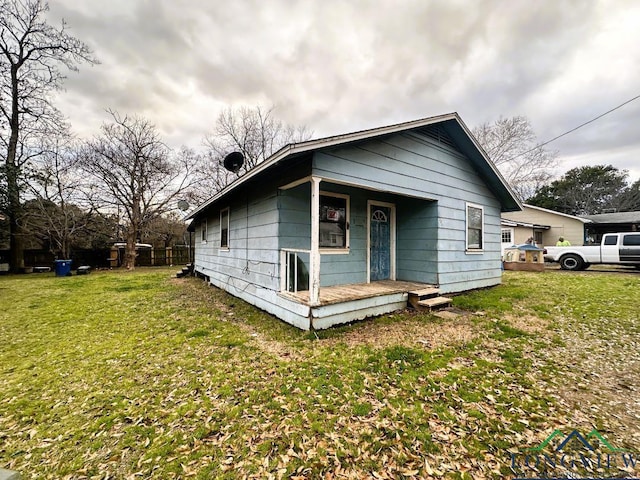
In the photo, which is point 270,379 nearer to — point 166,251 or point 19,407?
point 19,407

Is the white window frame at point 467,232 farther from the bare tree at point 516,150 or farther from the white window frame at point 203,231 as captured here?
the bare tree at point 516,150

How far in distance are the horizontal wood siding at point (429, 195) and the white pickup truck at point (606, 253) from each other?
24.9 feet

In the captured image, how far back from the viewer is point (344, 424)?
2154 millimetres

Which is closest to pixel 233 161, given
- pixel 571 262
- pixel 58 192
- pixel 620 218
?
pixel 58 192

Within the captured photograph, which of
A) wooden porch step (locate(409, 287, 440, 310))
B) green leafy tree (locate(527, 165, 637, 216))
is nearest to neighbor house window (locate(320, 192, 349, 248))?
wooden porch step (locate(409, 287, 440, 310))

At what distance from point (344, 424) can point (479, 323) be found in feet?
11.8

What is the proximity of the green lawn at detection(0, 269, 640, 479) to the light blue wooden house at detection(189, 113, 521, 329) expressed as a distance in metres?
0.87

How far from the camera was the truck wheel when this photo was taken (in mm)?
11750

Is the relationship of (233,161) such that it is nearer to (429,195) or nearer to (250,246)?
(250,246)

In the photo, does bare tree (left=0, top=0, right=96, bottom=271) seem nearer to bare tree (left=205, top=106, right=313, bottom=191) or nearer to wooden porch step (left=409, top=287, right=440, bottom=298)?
bare tree (left=205, top=106, right=313, bottom=191)

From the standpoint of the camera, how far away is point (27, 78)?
13266 millimetres

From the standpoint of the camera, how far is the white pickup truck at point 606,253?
10656 mm

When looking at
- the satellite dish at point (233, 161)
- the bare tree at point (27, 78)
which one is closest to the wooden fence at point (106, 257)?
the bare tree at point (27, 78)

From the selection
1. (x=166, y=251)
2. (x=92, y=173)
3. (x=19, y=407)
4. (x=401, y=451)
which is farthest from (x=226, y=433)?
(x=166, y=251)
